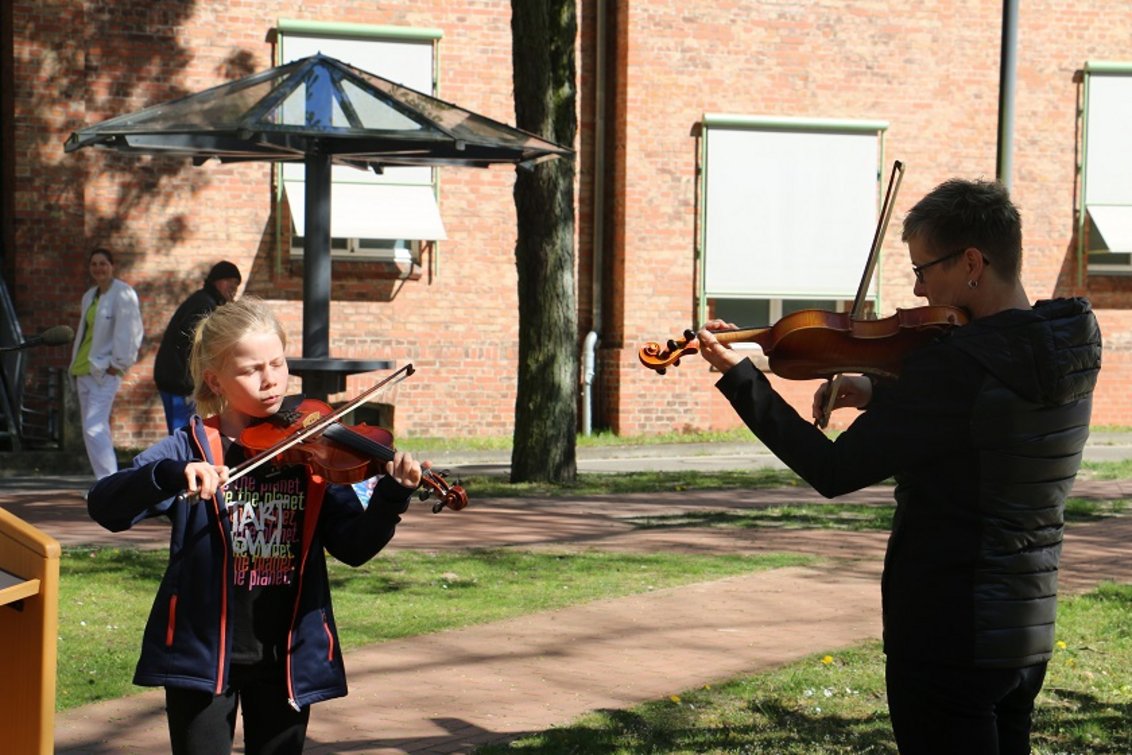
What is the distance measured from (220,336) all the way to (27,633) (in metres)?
0.93

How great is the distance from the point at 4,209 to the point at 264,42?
11.5 feet

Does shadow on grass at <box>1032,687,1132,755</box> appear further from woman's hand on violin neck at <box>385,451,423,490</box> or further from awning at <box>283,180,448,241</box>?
awning at <box>283,180,448,241</box>

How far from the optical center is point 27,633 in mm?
3303

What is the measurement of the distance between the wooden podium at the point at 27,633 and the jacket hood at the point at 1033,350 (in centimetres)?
188

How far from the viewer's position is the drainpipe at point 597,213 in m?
20.0

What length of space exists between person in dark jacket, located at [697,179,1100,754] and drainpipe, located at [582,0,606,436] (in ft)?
54.7

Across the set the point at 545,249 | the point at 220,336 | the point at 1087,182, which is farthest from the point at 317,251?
the point at 1087,182

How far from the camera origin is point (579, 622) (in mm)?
7777

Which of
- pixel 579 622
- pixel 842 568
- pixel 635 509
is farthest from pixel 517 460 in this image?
pixel 579 622

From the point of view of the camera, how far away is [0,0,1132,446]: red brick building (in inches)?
720

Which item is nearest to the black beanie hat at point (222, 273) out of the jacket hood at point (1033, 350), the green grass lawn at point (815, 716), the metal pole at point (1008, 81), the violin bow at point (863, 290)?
the green grass lawn at point (815, 716)

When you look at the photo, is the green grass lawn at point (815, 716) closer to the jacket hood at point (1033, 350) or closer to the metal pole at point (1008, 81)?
the jacket hood at point (1033, 350)

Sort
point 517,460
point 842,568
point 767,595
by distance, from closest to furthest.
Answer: point 767,595 → point 842,568 → point 517,460

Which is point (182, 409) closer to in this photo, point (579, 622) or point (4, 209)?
point (579, 622)
